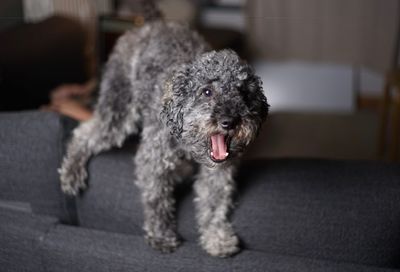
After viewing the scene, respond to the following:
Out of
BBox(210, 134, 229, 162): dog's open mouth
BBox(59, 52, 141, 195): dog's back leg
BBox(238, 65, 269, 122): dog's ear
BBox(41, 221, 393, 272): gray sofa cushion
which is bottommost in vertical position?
BBox(41, 221, 393, 272): gray sofa cushion

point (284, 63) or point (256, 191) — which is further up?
point (256, 191)

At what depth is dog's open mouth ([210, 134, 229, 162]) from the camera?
1.14 meters

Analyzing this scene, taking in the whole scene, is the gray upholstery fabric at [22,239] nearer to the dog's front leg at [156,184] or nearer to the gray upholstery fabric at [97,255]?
the gray upholstery fabric at [97,255]

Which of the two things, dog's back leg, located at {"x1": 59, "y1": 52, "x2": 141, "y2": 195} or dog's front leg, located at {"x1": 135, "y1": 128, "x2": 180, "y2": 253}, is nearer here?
dog's front leg, located at {"x1": 135, "y1": 128, "x2": 180, "y2": 253}

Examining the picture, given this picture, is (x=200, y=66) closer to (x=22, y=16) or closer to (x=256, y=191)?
(x=256, y=191)

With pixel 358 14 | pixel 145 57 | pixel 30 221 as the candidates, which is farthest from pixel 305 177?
pixel 358 14

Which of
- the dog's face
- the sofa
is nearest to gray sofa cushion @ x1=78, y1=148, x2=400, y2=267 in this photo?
the sofa

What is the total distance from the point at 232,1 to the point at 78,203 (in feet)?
10.4

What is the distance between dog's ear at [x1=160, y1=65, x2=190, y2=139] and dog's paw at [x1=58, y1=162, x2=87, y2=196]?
0.35 metres

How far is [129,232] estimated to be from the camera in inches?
56.9

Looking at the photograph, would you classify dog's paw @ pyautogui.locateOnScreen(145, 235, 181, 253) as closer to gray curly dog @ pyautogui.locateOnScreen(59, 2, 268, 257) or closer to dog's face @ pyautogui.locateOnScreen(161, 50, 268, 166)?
gray curly dog @ pyautogui.locateOnScreen(59, 2, 268, 257)

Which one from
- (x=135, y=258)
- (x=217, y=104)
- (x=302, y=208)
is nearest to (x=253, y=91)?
(x=217, y=104)

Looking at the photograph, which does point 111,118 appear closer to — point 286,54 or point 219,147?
point 219,147

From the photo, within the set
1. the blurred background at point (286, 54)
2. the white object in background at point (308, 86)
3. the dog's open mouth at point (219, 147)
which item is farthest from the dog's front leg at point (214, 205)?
the white object in background at point (308, 86)
